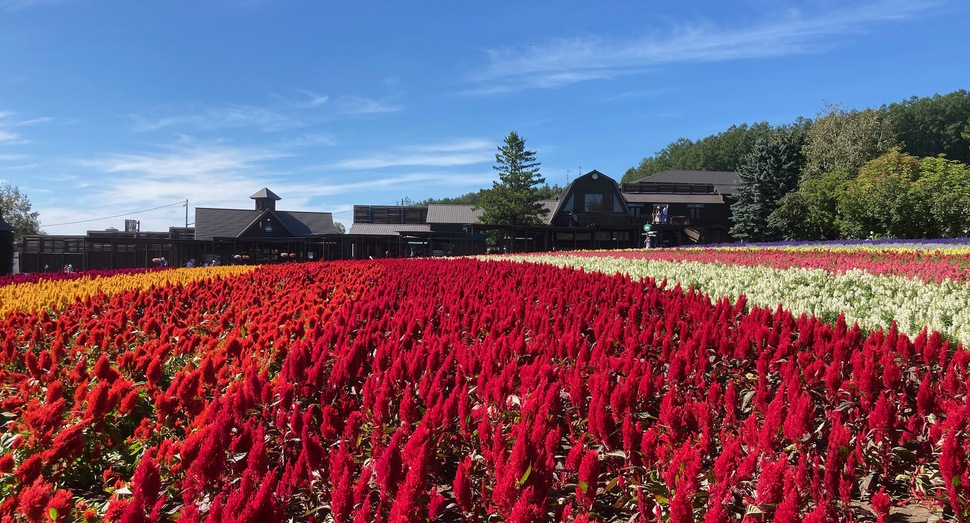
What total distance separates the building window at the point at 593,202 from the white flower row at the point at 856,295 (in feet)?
132

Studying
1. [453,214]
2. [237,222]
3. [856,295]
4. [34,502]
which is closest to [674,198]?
[453,214]

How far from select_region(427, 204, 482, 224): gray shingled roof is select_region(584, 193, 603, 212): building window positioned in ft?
33.2

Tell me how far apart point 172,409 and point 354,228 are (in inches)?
2230

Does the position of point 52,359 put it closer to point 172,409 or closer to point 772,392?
point 172,409

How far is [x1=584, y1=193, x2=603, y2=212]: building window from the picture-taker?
5322cm

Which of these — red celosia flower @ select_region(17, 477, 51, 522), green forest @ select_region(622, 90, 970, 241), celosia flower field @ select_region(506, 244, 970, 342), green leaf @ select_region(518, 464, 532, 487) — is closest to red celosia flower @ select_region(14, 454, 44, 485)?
red celosia flower @ select_region(17, 477, 51, 522)

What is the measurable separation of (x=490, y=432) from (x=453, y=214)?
54172mm

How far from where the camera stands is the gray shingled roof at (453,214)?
2175 inches

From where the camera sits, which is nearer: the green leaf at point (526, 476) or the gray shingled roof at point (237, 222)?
the green leaf at point (526, 476)

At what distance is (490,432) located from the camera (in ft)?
9.53

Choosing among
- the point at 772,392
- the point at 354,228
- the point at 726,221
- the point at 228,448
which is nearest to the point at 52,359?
the point at 228,448

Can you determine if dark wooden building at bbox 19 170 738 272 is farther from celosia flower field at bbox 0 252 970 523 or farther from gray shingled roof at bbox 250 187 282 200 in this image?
celosia flower field at bbox 0 252 970 523

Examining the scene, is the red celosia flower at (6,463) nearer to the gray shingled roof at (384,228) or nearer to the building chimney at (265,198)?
the gray shingled roof at (384,228)

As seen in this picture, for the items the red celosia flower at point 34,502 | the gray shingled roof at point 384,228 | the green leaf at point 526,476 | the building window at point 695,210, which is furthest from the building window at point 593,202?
the red celosia flower at point 34,502
